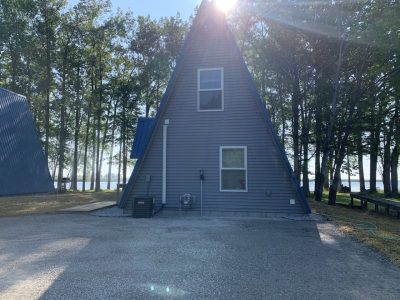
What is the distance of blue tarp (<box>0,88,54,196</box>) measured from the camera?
1966cm

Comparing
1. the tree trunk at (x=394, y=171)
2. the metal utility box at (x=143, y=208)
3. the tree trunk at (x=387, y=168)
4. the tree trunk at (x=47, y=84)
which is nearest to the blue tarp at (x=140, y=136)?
the metal utility box at (x=143, y=208)

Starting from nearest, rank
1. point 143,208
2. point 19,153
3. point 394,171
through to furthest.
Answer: point 143,208 → point 19,153 → point 394,171

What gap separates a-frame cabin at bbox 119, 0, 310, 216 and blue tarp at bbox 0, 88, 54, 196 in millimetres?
11083

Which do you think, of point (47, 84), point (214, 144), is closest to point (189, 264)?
point (214, 144)

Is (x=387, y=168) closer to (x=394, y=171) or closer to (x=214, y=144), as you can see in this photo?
(x=394, y=171)

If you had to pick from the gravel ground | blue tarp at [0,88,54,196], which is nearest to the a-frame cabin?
the gravel ground

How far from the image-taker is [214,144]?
38.5 ft

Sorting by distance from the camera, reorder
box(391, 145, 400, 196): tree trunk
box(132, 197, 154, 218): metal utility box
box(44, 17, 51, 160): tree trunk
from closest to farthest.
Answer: box(132, 197, 154, 218): metal utility box < box(391, 145, 400, 196): tree trunk < box(44, 17, 51, 160): tree trunk

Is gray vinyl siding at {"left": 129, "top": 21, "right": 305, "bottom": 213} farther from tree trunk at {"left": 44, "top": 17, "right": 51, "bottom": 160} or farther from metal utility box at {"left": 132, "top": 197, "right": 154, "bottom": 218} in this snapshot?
tree trunk at {"left": 44, "top": 17, "right": 51, "bottom": 160}

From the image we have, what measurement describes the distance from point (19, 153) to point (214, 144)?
1484 centimetres

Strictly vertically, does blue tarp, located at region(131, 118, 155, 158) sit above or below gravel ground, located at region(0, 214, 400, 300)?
above

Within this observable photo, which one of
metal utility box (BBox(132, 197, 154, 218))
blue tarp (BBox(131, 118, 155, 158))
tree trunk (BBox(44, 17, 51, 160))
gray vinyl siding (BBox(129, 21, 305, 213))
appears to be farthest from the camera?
tree trunk (BBox(44, 17, 51, 160))

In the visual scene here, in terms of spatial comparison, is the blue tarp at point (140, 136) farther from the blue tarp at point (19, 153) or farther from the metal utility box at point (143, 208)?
the blue tarp at point (19, 153)

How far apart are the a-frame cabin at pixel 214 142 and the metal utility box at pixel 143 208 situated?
3.46 feet
